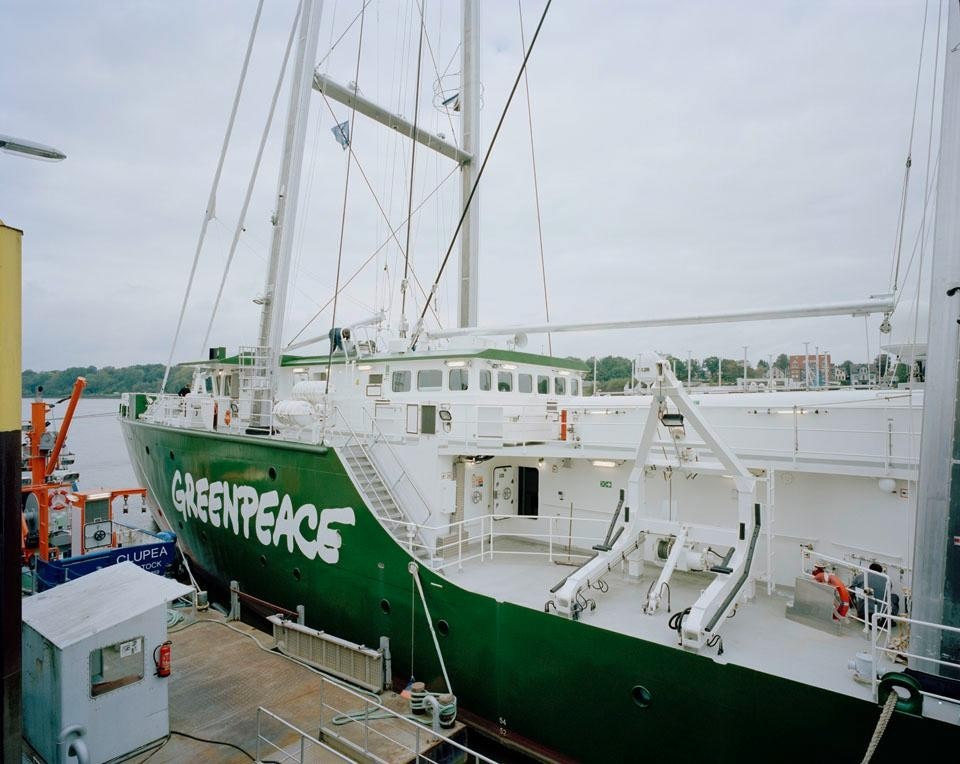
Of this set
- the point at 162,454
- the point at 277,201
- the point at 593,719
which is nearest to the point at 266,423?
the point at 162,454

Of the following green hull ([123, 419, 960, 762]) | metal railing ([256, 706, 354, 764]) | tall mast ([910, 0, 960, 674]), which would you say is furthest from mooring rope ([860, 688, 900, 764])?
metal railing ([256, 706, 354, 764])

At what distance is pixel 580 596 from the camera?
306 inches

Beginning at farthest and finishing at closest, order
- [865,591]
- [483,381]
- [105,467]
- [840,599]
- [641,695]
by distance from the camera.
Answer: [105,467], [483,381], [840,599], [641,695], [865,591]

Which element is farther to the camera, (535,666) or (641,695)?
(535,666)

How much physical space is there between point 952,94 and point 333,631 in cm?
1168

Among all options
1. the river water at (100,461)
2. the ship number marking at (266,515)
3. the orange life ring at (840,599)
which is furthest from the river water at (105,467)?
the orange life ring at (840,599)

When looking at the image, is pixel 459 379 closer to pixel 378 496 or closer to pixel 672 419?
pixel 378 496

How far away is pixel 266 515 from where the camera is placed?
11.5m

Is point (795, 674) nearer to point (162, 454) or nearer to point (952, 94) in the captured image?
point (952, 94)

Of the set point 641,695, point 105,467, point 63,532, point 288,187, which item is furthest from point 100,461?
point 641,695

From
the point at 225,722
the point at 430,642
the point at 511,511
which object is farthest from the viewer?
the point at 511,511

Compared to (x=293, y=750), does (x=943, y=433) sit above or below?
above

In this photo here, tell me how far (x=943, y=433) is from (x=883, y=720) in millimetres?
2681

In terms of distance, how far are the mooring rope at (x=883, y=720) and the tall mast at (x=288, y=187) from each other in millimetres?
12408
